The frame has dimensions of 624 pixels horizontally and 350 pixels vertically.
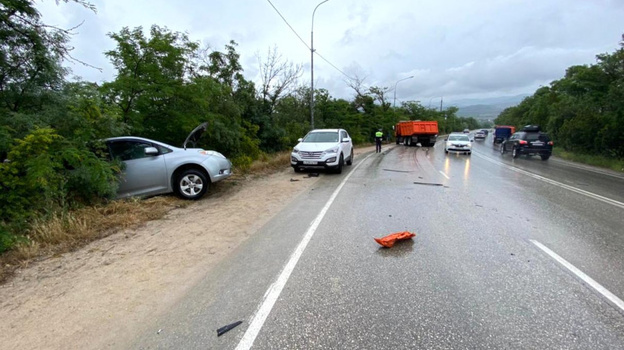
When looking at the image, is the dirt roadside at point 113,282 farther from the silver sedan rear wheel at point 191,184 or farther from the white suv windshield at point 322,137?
the white suv windshield at point 322,137

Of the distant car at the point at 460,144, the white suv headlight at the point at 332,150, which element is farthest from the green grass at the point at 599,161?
the white suv headlight at the point at 332,150

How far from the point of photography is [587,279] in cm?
362

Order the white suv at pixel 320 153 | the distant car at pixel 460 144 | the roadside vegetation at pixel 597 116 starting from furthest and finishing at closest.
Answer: the distant car at pixel 460 144 → the roadside vegetation at pixel 597 116 → the white suv at pixel 320 153

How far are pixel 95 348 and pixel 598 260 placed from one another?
18.4 ft

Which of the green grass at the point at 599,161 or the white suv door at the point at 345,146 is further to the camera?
the green grass at the point at 599,161

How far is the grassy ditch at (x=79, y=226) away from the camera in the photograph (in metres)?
4.30

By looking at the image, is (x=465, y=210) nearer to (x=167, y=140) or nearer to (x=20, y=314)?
(x=20, y=314)

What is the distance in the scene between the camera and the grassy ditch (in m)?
4.30

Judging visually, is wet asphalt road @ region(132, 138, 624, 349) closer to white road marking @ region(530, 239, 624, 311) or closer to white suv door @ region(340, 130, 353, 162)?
white road marking @ region(530, 239, 624, 311)

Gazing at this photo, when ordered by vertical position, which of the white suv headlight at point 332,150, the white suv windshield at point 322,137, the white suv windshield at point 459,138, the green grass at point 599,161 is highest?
the white suv windshield at point 322,137

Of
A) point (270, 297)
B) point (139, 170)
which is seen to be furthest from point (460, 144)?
point (270, 297)

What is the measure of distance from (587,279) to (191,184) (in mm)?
7267

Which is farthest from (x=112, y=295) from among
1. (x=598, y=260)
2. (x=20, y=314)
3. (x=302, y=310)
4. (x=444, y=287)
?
(x=598, y=260)

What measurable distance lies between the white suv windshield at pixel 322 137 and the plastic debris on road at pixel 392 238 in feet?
27.6
